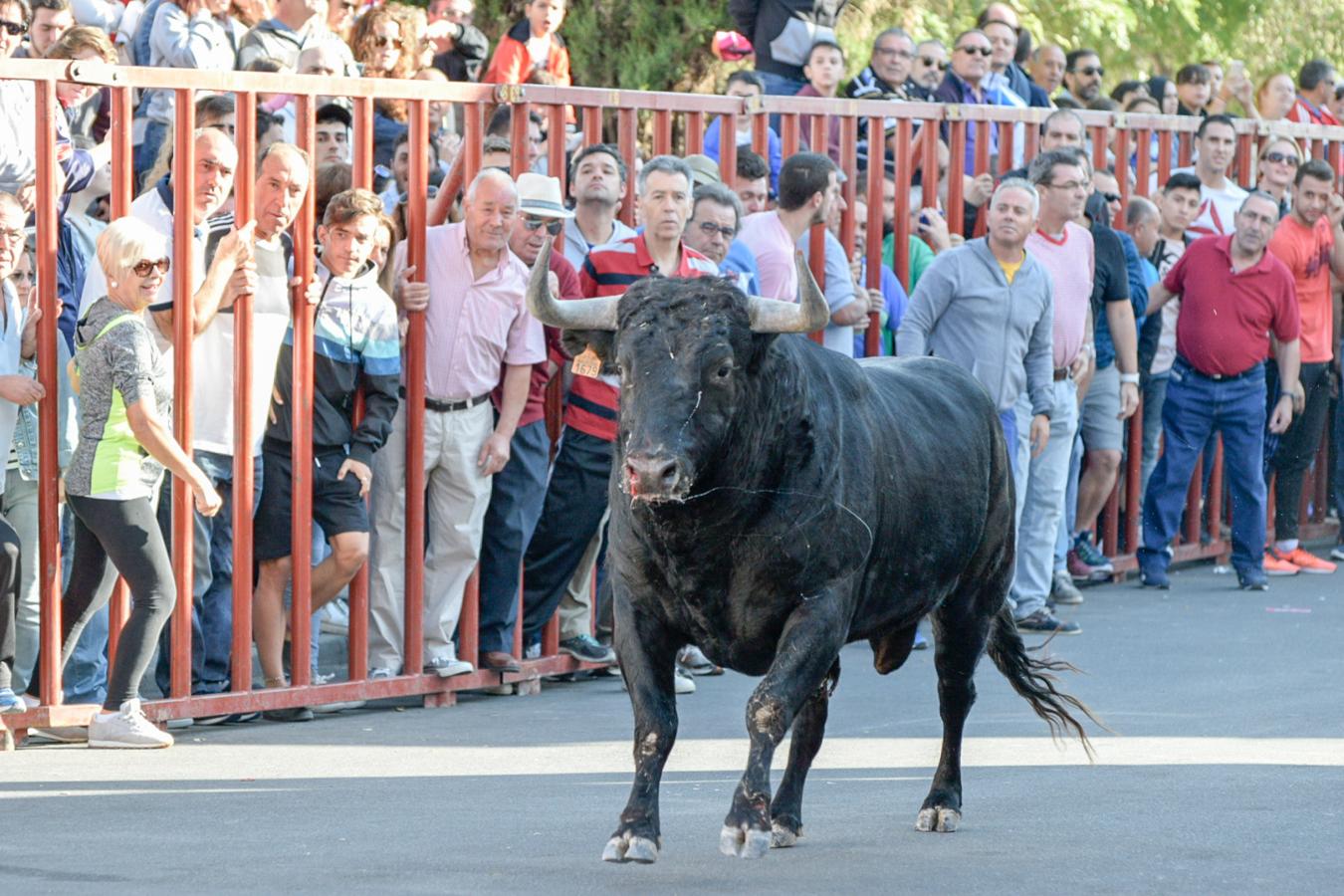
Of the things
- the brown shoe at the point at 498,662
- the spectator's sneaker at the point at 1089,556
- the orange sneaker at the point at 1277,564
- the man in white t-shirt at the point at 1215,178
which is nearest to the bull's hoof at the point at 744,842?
the brown shoe at the point at 498,662

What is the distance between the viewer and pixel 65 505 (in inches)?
366

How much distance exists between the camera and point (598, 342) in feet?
22.1

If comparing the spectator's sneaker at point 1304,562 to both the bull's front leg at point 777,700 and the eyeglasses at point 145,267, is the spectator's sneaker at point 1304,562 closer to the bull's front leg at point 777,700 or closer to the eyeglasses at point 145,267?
the eyeglasses at point 145,267

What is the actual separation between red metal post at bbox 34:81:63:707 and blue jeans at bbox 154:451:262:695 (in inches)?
21.6

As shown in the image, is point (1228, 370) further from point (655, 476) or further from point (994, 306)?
point (655, 476)

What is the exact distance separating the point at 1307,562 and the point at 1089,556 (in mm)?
1887

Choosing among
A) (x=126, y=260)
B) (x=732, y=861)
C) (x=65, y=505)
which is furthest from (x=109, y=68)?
(x=732, y=861)

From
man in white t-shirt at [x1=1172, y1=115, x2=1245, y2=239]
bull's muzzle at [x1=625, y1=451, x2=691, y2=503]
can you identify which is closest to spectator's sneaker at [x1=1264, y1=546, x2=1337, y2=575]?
man in white t-shirt at [x1=1172, y1=115, x2=1245, y2=239]

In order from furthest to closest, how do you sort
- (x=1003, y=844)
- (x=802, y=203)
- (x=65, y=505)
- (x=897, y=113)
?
(x=897, y=113), (x=802, y=203), (x=65, y=505), (x=1003, y=844)

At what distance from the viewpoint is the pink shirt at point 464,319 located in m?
10.1

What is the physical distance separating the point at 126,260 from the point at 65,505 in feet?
3.92

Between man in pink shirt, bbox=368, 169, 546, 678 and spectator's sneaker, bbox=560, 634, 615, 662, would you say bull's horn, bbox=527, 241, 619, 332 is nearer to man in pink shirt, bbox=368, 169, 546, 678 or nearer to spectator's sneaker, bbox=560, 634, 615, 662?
man in pink shirt, bbox=368, 169, 546, 678

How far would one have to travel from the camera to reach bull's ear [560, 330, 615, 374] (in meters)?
6.69

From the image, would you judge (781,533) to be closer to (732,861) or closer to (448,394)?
(732,861)
